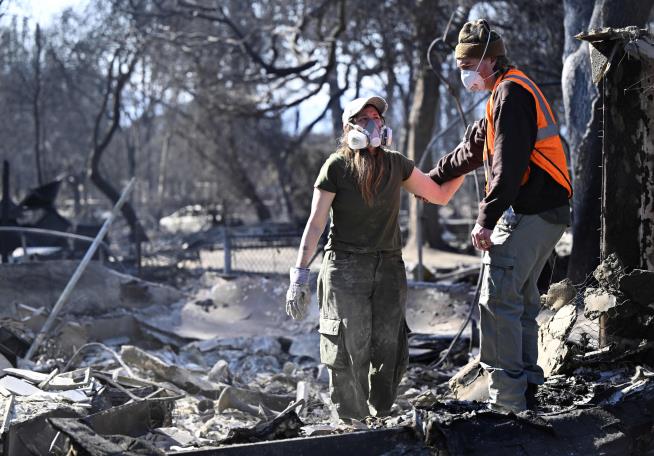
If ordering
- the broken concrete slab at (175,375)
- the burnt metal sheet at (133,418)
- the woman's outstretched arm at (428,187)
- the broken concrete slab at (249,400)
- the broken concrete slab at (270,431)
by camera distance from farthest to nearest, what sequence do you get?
the broken concrete slab at (175,375), the broken concrete slab at (249,400), the woman's outstretched arm at (428,187), the burnt metal sheet at (133,418), the broken concrete slab at (270,431)

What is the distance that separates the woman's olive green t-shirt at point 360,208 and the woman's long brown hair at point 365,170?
2 cm

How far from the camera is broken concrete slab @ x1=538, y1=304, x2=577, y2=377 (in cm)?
468

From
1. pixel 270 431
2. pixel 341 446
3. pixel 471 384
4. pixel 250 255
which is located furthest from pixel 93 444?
pixel 250 255

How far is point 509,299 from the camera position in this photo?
156 inches

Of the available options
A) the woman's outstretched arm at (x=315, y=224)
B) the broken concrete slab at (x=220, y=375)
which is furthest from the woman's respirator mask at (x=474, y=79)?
the broken concrete slab at (x=220, y=375)

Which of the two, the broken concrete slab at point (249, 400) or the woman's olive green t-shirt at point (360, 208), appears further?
the broken concrete slab at point (249, 400)

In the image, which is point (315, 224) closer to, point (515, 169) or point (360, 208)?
point (360, 208)

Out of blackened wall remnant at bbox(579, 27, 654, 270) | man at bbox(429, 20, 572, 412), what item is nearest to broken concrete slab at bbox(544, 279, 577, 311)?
blackened wall remnant at bbox(579, 27, 654, 270)

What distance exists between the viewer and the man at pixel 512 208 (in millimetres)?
3832

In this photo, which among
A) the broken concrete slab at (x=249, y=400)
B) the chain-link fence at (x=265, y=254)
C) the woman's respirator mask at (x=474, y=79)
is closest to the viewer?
the woman's respirator mask at (x=474, y=79)

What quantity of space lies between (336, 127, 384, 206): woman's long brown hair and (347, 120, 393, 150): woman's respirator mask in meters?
0.06

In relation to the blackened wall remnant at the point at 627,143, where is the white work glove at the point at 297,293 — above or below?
below

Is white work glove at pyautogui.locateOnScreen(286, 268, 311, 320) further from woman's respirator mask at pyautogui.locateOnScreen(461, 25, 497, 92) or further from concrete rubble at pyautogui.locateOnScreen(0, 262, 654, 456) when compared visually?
woman's respirator mask at pyautogui.locateOnScreen(461, 25, 497, 92)

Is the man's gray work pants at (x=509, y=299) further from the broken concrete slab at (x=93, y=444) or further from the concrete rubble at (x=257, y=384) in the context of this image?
the broken concrete slab at (x=93, y=444)
